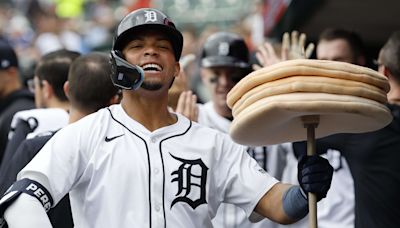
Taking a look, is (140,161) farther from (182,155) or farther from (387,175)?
(387,175)

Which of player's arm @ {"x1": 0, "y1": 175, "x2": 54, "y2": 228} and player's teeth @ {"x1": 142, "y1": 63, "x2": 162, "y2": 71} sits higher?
player's teeth @ {"x1": 142, "y1": 63, "x2": 162, "y2": 71}

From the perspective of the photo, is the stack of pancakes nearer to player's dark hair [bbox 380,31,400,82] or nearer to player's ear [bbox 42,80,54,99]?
player's dark hair [bbox 380,31,400,82]

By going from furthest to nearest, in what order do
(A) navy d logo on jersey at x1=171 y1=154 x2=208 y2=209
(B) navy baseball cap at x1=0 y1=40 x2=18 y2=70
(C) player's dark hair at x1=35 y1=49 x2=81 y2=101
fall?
1. (B) navy baseball cap at x1=0 y1=40 x2=18 y2=70
2. (C) player's dark hair at x1=35 y1=49 x2=81 y2=101
3. (A) navy d logo on jersey at x1=171 y1=154 x2=208 y2=209

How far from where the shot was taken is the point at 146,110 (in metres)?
4.25

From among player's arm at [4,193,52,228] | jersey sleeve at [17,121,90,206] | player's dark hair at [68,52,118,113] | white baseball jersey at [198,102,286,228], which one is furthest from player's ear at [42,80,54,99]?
player's arm at [4,193,52,228]

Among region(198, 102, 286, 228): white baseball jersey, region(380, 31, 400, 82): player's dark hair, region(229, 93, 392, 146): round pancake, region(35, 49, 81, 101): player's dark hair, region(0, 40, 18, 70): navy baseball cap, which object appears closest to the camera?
region(229, 93, 392, 146): round pancake

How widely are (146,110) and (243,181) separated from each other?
526mm

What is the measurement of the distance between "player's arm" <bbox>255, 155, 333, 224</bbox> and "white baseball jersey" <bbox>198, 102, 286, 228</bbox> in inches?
53.7

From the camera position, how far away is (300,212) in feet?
13.3

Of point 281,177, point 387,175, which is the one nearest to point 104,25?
point 281,177

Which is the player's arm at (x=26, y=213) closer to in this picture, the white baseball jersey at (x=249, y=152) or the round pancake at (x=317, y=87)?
the round pancake at (x=317, y=87)

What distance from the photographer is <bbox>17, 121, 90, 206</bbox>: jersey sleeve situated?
12.8 feet

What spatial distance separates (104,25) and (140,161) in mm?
13302

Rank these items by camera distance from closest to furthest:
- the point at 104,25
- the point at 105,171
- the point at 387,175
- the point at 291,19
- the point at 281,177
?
the point at 105,171 < the point at 387,175 < the point at 281,177 < the point at 291,19 < the point at 104,25
